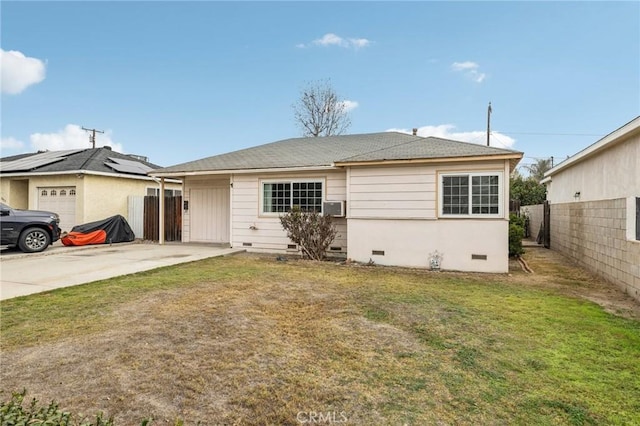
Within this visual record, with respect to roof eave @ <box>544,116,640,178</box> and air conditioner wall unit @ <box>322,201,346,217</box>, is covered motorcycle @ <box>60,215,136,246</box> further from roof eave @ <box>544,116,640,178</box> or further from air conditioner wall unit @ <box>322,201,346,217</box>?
roof eave @ <box>544,116,640,178</box>

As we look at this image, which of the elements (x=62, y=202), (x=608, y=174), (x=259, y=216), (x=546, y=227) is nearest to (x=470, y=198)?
(x=608, y=174)

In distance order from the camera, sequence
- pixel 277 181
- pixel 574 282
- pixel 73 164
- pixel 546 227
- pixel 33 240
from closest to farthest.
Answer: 1. pixel 574 282
2. pixel 33 240
3. pixel 277 181
4. pixel 546 227
5. pixel 73 164

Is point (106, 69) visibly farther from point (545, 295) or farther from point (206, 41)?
point (545, 295)

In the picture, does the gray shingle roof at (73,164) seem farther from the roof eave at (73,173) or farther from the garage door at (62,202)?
the garage door at (62,202)

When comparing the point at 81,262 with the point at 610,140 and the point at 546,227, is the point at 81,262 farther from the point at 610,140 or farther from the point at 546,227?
the point at 546,227

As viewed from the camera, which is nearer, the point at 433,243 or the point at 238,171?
the point at 433,243

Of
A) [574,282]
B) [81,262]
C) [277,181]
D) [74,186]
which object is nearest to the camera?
[574,282]

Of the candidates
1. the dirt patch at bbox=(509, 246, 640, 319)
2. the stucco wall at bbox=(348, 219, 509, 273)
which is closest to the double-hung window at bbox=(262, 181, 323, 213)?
the stucco wall at bbox=(348, 219, 509, 273)

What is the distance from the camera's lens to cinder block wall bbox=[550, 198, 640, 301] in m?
6.25

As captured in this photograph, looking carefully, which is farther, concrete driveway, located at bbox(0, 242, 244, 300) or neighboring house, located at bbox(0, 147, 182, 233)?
neighboring house, located at bbox(0, 147, 182, 233)

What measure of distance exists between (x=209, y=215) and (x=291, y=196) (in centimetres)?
404

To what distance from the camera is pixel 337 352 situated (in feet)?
11.8

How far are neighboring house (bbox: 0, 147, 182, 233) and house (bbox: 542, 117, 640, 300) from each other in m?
17.2

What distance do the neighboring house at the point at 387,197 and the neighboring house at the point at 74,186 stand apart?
14.5ft
